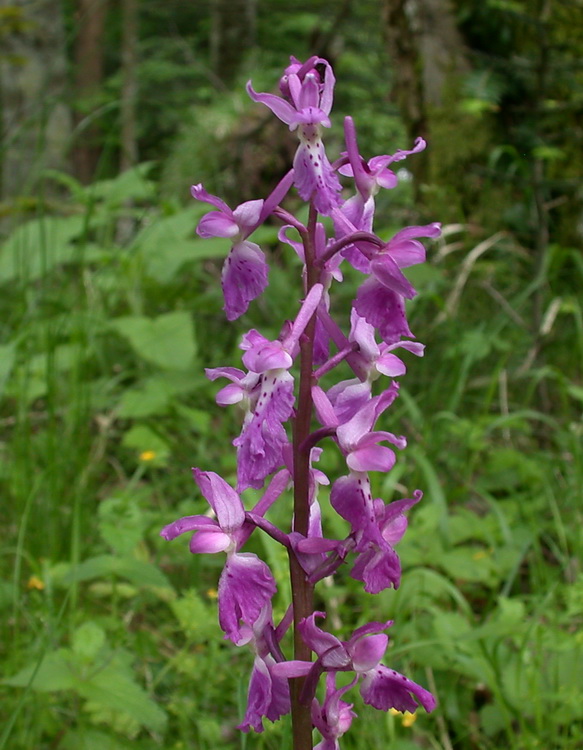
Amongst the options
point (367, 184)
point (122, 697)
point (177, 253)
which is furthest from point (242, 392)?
point (177, 253)

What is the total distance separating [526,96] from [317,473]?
343 cm

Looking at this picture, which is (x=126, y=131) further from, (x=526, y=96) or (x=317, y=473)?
(x=317, y=473)

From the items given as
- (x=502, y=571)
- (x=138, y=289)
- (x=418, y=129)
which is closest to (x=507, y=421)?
(x=502, y=571)

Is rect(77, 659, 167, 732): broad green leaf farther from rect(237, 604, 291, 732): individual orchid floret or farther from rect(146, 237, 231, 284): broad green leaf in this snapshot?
rect(146, 237, 231, 284): broad green leaf

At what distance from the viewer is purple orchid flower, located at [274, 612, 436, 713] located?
1193 millimetres

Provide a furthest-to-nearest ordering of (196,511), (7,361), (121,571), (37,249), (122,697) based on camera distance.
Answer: (37,249)
(7,361)
(196,511)
(121,571)
(122,697)

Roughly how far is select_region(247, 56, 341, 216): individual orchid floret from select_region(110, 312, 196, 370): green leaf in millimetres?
1993

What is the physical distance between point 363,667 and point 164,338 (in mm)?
2204

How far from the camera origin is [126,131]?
1151 centimetres

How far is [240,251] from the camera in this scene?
123 cm

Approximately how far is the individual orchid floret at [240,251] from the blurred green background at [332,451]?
2.55 ft

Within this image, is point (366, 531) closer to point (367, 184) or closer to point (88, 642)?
point (367, 184)

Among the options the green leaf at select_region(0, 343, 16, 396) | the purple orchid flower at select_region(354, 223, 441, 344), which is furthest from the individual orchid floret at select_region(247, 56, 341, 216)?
the green leaf at select_region(0, 343, 16, 396)

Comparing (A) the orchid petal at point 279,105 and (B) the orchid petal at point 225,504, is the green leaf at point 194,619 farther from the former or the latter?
(A) the orchid petal at point 279,105
